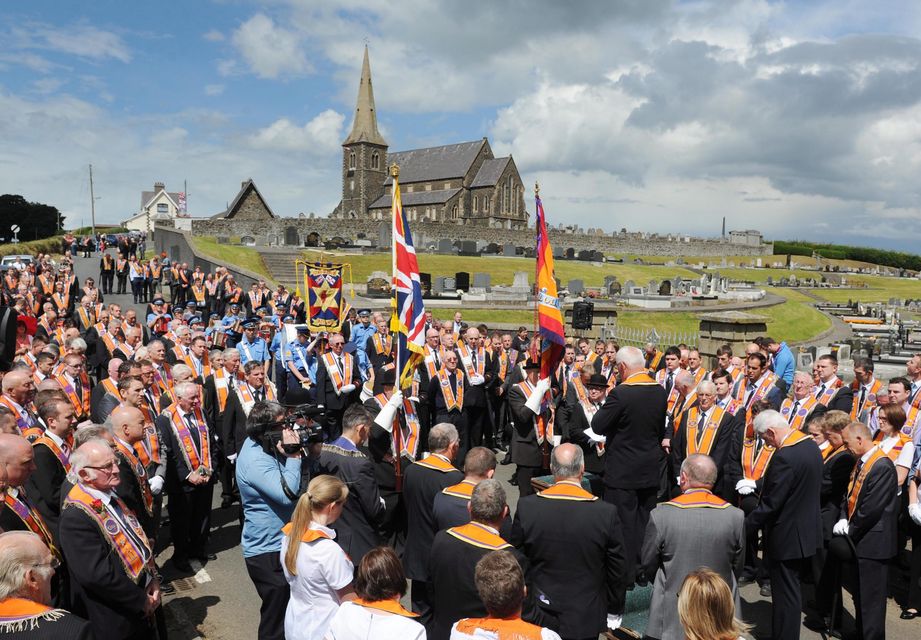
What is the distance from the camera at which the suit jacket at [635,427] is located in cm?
618

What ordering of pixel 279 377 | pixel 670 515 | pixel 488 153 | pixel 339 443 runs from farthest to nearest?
pixel 488 153, pixel 279 377, pixel 339 443, pixel 670 515

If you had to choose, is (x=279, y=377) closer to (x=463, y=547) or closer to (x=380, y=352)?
(x=380, y=352)

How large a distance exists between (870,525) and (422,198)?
3410 inches

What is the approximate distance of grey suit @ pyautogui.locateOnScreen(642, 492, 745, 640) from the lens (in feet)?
14.0

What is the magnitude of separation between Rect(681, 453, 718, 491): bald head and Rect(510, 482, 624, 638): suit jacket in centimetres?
67

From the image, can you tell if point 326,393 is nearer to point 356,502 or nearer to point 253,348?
point 253,348

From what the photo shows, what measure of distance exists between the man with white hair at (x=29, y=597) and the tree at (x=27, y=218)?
71.8 meters

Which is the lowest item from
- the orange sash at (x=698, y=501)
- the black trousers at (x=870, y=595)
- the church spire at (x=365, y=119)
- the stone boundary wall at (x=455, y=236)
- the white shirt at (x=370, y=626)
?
the black trousers at (x=870, y=595)

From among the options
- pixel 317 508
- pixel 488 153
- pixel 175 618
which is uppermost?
pixel 488 153

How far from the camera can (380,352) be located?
13.0 metres

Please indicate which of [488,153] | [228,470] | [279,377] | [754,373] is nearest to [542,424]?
[754,373]

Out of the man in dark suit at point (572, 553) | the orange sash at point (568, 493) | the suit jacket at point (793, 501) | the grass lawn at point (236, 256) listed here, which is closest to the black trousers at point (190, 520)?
the man in dark suit at point (572, 553)

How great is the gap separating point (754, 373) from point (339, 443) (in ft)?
21.2

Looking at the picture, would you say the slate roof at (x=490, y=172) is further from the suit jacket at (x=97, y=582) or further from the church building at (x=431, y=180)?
the suit jacket at (x=97, y=582)
